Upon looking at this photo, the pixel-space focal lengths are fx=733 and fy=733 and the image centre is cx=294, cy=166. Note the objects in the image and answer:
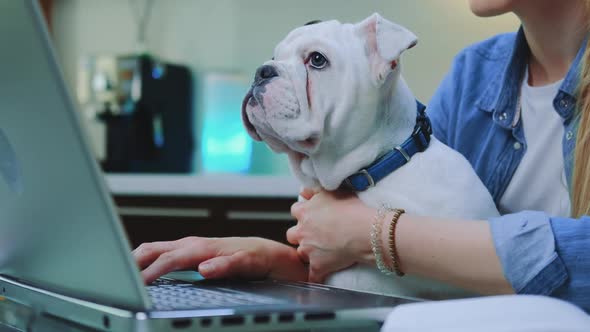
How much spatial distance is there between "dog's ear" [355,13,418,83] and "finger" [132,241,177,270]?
1.23ft

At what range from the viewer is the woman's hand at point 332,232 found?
3.10 feet

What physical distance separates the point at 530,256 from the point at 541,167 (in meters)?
0.43

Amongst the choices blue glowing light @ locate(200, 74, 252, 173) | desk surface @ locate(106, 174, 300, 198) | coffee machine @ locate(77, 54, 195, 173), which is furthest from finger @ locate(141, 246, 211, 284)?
coffee machine @ locate(77, 54, 195, 173)

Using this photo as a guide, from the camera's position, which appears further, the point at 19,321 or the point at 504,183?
the point at 504,183

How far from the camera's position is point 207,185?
2.57 meters

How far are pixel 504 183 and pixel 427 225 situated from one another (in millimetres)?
373

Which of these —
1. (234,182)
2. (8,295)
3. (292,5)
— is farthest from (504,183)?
(292,5)

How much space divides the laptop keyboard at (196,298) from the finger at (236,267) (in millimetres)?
72

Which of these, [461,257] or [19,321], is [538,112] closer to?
[461,257]

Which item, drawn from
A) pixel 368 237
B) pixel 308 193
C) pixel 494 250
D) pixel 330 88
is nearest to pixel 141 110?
pixel 308 193

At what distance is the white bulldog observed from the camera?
97 centimetres

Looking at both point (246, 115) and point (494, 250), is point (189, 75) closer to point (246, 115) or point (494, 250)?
point (246, 115)

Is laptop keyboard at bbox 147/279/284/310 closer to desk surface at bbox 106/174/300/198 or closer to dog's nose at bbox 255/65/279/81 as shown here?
dog's nose at bbox 255/65/279/81

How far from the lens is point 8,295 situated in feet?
2.45
